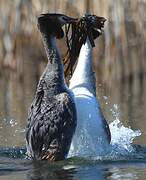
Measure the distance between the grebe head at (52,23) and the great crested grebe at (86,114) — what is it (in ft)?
1.16

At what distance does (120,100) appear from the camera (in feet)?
41.8

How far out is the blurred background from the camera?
1391 centimetres

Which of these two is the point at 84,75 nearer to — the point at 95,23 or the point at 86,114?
the point at 86,114

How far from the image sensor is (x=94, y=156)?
7.79 m

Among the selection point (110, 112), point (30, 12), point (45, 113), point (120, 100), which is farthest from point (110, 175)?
point (30, 12)

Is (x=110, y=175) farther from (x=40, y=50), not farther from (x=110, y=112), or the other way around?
(x=40, y=50)

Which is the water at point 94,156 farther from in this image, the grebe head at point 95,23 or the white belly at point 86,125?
the grebe head at point 95,23

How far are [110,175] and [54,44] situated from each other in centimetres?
159

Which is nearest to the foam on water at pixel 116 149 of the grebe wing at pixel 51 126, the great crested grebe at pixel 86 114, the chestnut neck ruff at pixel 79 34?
the great crested grebe at pixel 86 114

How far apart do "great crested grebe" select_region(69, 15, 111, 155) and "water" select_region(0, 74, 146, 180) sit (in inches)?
4.0

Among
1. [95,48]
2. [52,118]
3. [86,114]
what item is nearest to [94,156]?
[86,114]

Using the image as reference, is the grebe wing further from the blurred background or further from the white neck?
the blurred background

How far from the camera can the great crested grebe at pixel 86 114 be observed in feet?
25.2

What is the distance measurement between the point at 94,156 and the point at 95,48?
23.0ft
